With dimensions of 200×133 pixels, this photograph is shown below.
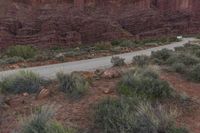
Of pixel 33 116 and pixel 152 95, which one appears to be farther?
pixel 152 95

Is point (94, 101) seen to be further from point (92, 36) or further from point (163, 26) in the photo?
point (163, 26)

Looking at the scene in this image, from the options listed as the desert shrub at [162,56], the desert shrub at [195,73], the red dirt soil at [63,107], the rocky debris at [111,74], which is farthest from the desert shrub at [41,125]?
the desert shrub at [162,56]

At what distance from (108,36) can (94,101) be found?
37796 mm

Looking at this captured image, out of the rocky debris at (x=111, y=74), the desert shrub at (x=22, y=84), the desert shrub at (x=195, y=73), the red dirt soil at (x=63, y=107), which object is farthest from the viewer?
the desert shrub at (x=195, y=73)

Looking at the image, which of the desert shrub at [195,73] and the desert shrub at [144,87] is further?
the desert shrub at [195,73]

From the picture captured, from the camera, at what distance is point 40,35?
44.6 meters

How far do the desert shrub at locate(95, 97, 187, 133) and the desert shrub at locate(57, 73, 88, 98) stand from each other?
1.21 meters

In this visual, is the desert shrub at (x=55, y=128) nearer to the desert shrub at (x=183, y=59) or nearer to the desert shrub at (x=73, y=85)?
the desert shrub at (x=73, y=85)

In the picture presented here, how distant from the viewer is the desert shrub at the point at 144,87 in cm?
991

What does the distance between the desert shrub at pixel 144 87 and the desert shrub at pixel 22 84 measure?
82.0 inches

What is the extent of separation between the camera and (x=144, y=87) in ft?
33.1

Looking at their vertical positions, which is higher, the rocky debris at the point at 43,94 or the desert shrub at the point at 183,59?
the desert shrub at the point at 183,59

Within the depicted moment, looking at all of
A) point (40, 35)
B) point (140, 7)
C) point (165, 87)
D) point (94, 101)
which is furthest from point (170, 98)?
point (140, 7)

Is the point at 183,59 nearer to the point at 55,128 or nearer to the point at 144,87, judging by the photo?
the point at 144,87
